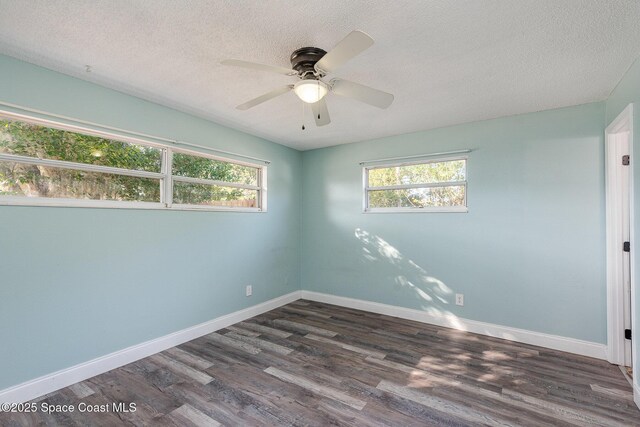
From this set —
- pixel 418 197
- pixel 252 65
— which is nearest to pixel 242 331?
pixel 418 197

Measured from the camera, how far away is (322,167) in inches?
174

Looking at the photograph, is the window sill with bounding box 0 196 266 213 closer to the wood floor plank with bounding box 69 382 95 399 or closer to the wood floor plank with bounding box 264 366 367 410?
the wood floor plank with bounding box 69 382 95 399

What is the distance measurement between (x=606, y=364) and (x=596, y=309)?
450mm

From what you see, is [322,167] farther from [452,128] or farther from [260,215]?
[452,128]

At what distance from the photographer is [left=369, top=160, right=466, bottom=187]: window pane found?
3420mm

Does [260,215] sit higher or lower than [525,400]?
higher

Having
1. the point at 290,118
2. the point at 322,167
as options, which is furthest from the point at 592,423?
the point at 322,167

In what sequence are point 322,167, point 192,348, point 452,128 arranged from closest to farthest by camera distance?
point 192,348 < point 452,128 < point 322,167

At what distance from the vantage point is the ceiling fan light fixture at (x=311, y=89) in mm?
1735

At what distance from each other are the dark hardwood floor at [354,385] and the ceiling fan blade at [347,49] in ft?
6.88

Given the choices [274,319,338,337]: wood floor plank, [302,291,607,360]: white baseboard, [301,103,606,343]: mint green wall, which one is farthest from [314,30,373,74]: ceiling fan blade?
[302,291,607,360]: white baseboard

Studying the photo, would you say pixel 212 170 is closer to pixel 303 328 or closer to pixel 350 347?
pixel 303 328

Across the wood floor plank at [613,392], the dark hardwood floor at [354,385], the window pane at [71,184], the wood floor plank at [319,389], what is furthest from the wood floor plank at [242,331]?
the wood floor plank at [613,392]

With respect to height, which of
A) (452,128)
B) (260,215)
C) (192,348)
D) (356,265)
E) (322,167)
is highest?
(452,128)
